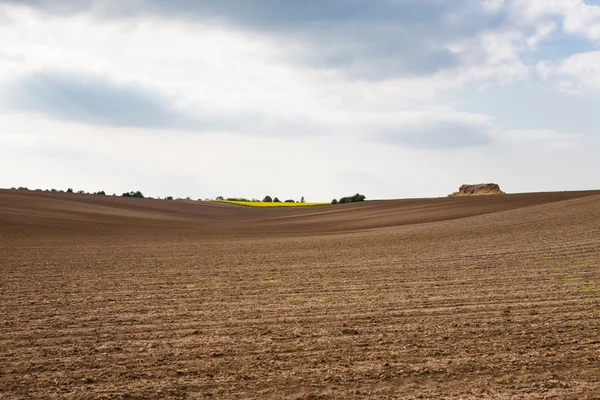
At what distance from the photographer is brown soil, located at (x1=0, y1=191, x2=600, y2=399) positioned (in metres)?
7.48

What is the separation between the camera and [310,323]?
10.6 m

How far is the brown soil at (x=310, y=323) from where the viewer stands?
748 cm

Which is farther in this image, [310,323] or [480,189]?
[480,189]

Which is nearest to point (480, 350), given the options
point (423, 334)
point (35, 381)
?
point (423, 334)

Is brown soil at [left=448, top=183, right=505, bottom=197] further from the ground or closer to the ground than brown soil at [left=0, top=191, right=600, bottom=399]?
further from the ground

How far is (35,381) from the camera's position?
7582 mm

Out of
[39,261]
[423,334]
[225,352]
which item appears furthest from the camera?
[39,261]

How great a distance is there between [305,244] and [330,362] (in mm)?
20025

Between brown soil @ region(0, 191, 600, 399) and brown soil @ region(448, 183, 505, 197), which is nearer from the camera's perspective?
brown soil @ region(0, 191, 600, 399)

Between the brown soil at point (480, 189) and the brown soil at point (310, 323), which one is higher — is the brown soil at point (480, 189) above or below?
above

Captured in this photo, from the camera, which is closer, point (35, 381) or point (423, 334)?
point (35, 381)

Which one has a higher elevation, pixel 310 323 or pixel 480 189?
pixel 480 189

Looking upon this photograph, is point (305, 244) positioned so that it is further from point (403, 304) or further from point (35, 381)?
point (35, 381)

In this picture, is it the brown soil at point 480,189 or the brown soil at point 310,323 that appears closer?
the brown soil at point 310,323
